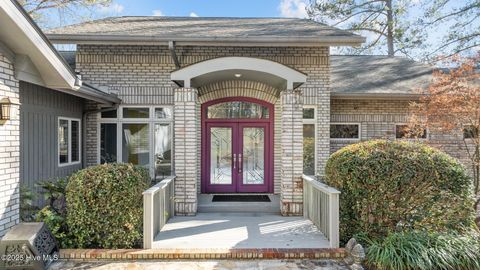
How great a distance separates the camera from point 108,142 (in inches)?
294

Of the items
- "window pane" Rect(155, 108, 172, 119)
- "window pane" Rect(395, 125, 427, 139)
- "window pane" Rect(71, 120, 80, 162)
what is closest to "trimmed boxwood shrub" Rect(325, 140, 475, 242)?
"window pane" Rect(395, 125, 427, 139)

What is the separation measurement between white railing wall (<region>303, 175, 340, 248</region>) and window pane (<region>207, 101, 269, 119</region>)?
8.03ft

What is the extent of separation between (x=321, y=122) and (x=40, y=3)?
12.2m

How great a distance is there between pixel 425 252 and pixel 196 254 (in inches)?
125

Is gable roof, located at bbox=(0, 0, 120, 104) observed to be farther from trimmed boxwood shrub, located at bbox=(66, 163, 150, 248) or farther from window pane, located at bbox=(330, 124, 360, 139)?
window pane, located at bbox=(330, 124, 360, 139)

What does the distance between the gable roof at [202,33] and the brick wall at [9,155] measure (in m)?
2.70

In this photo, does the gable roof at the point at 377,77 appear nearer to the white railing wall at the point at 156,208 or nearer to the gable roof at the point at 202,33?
the gable roof at the point at 202,33

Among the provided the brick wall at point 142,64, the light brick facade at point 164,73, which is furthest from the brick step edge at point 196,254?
the brick wall at point 142,64

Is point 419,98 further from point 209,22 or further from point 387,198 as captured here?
point 209,22

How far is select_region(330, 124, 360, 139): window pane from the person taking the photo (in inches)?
325

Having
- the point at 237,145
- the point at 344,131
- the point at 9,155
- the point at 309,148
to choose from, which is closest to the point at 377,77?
the point at 344,131

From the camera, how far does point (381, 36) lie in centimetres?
1730

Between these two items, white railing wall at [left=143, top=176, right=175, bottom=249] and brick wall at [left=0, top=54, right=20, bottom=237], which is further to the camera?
white railing wall at [left=143, top=176, right=175, bottom=249]

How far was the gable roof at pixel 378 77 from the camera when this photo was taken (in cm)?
804
